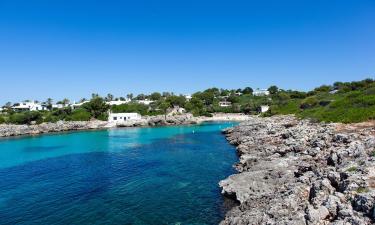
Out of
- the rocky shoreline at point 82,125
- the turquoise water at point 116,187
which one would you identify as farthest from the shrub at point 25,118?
the turquoise water at point 116,187

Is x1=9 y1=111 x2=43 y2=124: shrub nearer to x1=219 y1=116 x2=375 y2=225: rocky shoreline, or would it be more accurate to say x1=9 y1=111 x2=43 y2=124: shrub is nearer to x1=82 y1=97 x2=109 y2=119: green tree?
x1=82 y1=97 x2=109 y2=119: green tree

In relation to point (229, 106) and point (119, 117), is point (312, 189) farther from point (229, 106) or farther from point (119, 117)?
point (229, 106)

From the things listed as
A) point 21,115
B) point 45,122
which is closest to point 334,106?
point 45,122

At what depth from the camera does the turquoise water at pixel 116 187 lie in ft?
77.9

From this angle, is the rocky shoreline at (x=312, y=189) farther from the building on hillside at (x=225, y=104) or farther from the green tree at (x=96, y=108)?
the building on hillside at (x=225, y=104)

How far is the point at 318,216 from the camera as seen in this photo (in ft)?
47.2

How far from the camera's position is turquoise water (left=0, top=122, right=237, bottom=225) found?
2375 cm

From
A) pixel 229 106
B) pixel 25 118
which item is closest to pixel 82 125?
pixel 25 118

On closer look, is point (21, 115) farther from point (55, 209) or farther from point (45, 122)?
point (55, 209)

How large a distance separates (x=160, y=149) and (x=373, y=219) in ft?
154

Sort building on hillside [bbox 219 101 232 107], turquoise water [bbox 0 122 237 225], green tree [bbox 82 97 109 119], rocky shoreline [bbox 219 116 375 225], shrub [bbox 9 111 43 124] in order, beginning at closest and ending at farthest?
rocky shoreline [bbox 219 116 375 225] < turquoise water [bbox 0 122 237 225] < shrub [bbox 9 111 43 124] < green tree [bbox 82 97 109 119] < building on hillside [bbox 219 101 232 107]

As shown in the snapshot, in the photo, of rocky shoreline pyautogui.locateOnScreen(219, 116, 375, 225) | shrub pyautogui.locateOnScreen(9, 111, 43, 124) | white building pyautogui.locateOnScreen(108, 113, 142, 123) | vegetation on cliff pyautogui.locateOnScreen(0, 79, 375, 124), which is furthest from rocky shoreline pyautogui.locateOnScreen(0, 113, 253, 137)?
rocky shoreline pyautogui.locateOnScreen(219, 116, 375, 225)

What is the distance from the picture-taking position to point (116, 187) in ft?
105

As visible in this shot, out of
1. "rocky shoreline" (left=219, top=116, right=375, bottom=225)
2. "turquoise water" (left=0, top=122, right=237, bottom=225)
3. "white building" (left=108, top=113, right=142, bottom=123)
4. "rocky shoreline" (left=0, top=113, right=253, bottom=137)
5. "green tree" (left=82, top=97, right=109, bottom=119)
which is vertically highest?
"green tree" (left=82, top=97, right=109, bottom=119)
